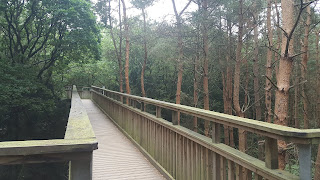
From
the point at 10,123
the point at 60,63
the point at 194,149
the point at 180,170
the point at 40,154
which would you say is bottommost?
the point at 10,123

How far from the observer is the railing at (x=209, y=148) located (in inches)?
59.4

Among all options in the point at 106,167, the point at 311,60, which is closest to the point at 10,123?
the point at 106,167

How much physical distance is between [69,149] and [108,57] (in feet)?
88.0

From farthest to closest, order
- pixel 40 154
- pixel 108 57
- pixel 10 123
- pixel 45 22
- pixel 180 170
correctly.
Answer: pixel 108 57
pixel 10 123
pixel 45 22
pixel 180 170
pixel 40 154

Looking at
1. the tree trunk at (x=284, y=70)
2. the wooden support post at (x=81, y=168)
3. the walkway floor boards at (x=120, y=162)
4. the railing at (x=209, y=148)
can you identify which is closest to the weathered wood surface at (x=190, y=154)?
the railing at (x=209, y=148)

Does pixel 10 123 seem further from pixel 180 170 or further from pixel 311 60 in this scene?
pixel 311 60

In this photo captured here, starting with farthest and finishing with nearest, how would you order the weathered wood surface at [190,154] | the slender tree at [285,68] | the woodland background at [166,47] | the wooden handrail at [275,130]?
the woodland background at [166,47] → the slender tree at [285,68] → the weathered wood surface at [190,154] → the wooden handrail at [275,130]

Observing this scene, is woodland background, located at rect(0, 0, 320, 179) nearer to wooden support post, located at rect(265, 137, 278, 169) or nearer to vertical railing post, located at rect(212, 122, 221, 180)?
vertical railing post, located at rect(212, 122, 221, 180)

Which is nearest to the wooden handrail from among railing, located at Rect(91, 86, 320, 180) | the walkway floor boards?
railing, located at Rect(91, 86, 320, 180)

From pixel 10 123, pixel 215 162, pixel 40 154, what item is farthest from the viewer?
pixel 10 123

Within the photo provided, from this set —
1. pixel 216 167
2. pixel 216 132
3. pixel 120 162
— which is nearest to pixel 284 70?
pixel 216 132

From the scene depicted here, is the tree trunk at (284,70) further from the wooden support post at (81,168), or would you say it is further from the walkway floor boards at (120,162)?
the wooden support post at (81,168)

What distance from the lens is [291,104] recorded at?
22.2 meters

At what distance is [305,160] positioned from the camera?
1.43 metres
